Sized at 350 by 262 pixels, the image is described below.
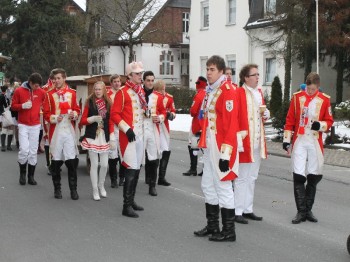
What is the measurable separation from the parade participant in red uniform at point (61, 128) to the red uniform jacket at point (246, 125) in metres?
2.98

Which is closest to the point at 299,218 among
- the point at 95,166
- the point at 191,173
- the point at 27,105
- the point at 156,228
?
the point at 156,228

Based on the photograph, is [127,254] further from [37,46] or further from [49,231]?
[37,46]

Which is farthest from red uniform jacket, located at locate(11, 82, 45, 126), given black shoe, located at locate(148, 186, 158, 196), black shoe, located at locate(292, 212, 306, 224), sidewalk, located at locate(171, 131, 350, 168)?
sidewalk, located at locate(171, 131, 350, 168)

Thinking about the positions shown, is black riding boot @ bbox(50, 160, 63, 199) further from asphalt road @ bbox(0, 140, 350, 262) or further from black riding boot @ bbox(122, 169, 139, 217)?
black riding boot @ bbox(122, 169, 139, 217)

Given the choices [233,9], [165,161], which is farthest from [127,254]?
[233,9]

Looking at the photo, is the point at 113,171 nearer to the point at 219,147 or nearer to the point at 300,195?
the point at 300,195

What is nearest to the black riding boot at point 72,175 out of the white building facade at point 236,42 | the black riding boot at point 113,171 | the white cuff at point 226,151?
the black riding boot at point 113,171

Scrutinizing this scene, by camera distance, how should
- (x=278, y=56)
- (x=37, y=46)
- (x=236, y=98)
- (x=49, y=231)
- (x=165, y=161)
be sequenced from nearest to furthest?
(x=236, y=98) < (x=49, y=231) < (x=165, y=161) < (x=278, y=56) < (x=37, y=46)

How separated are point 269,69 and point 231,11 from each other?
17.2 ft

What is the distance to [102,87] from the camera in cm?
959

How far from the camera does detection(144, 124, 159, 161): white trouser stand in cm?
962

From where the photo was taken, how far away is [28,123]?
425 inches

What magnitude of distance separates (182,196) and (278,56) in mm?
22486

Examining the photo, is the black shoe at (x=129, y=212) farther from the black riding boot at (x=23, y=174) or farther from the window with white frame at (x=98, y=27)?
the window with white frame at (x=98, y=27)
